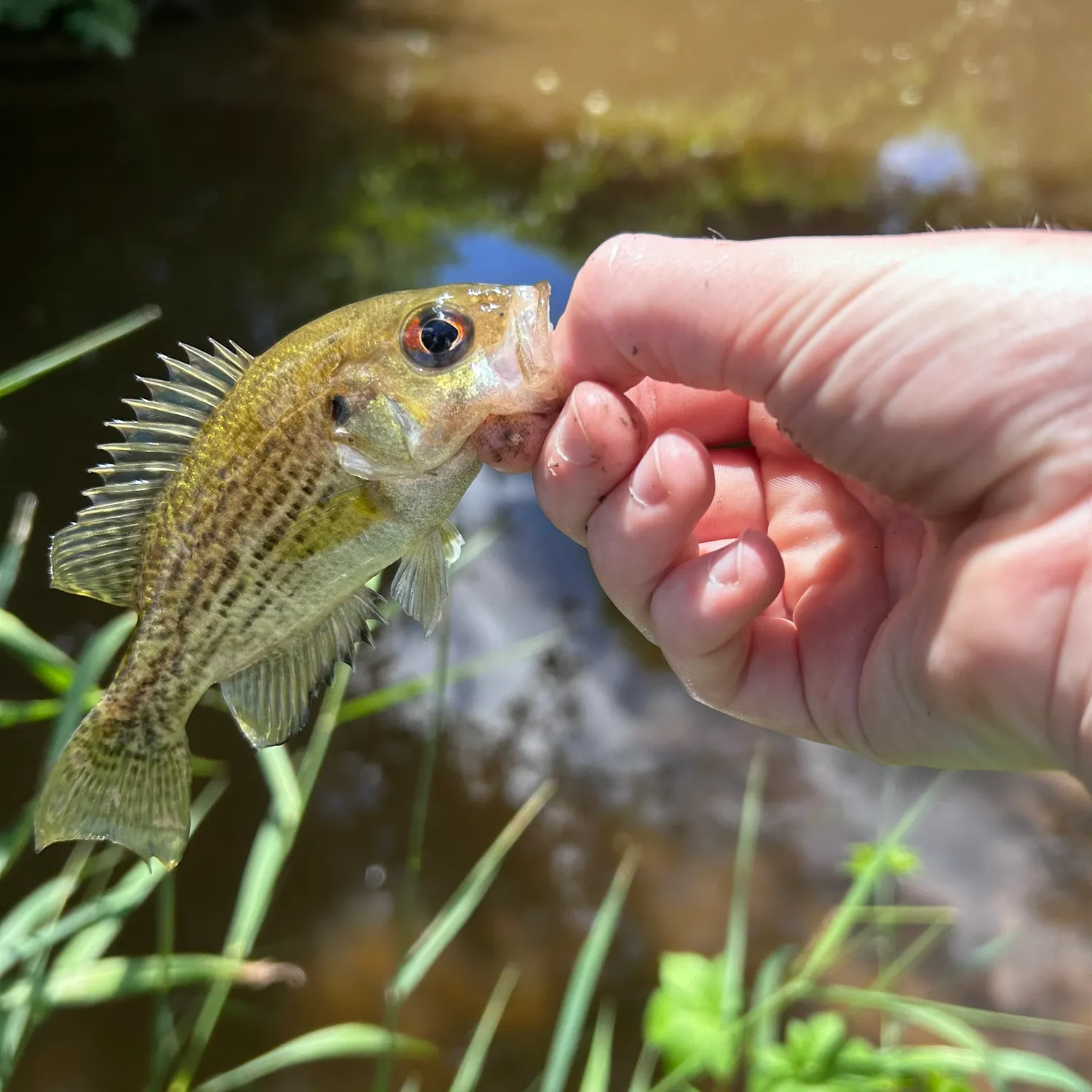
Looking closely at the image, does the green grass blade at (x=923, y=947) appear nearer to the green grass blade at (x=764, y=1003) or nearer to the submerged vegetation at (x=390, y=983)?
the submerged vegetation at (x=390, y=983)

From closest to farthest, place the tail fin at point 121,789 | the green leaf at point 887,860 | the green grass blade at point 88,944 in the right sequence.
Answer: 1. the tail fin at point 121,789
2. the green grass blade at point 88,944
3. the green leaf at point 887,860

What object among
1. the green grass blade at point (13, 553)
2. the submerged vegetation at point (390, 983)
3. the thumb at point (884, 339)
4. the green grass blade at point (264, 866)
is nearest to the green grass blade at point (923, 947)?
the submerged vegetation at point (390, 983)

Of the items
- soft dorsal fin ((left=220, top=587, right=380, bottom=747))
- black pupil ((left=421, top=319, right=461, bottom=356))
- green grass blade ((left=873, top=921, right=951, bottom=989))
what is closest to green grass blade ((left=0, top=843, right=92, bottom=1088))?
soft dorsal fin ((left=220, top=587, right=380, bottom=747))

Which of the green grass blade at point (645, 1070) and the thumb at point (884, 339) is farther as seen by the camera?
the green grass blade at point (645, 1070)

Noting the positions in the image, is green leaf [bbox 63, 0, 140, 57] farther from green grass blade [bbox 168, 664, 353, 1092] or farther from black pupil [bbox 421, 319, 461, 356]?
black pupil [bbox 421, 319, 461, 356]

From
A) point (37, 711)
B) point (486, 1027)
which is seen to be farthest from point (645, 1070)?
point (37, 711)

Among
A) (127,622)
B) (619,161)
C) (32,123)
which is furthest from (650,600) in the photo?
(32,123)

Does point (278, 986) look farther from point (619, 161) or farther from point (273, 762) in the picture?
point (619, 161)
